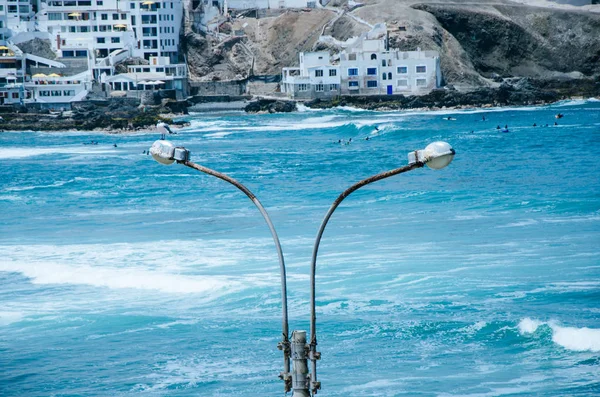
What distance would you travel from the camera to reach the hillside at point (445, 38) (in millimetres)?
110375

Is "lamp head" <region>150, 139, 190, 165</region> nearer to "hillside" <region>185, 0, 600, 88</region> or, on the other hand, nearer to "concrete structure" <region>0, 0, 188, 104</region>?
"concrete structure" <region>0, 0, 188, 104</region>

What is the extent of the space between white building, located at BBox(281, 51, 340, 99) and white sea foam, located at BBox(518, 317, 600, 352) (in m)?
80.1

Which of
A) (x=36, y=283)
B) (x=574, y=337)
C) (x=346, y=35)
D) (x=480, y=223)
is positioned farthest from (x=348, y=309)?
(x=346, y=35)

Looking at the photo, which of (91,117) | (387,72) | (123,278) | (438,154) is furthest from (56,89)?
(438,154)

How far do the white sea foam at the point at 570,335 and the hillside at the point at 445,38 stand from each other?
298 feet

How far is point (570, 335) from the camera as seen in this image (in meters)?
17.1

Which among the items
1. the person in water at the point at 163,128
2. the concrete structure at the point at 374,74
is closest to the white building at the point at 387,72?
the concrete structure at the point at 374,74

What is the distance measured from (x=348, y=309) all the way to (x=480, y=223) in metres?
10.2

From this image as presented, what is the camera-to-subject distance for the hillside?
11038 cm

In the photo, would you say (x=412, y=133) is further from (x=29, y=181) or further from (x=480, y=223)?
(x=480, y=223)

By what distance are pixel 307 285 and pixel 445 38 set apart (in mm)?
96219

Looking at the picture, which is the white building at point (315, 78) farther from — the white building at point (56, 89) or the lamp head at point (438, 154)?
the lamp head at point (438, 154)

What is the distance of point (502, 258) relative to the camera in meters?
23.3

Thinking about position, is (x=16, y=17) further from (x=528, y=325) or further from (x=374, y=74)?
(x=528, y=325)
